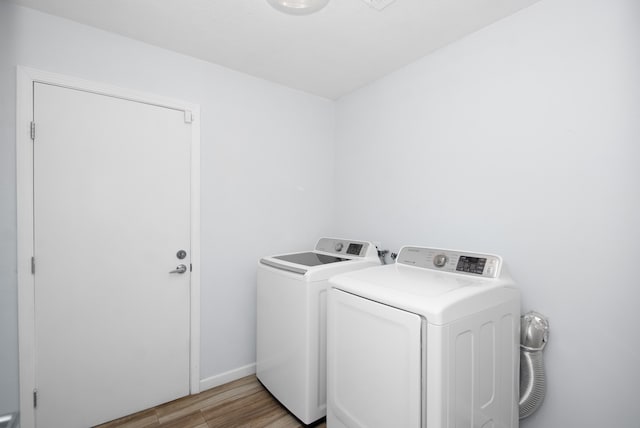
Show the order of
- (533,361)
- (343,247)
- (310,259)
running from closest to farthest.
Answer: (533,361)
(310,259)
(343,247)

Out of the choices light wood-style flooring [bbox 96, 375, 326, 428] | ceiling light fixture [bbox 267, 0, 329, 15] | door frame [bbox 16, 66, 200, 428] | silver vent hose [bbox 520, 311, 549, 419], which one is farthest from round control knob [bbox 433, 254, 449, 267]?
door frame [bbox 16, 66, 200, 428]

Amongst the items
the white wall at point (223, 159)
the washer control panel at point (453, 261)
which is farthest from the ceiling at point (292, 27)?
the washer control panel at point (453, 261)

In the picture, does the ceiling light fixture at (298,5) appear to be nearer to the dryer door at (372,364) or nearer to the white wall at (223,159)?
the white wall at (223,159)

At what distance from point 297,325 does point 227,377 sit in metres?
0.88

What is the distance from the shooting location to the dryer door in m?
1.13

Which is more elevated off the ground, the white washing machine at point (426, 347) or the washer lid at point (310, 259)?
the washer lid at point (310, 259)

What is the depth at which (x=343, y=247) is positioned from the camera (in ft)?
7.43

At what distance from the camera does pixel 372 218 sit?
2.38 m

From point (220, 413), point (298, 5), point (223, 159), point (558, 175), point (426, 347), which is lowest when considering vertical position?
point (220, 413)

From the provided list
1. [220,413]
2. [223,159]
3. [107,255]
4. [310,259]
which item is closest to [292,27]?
[223,159]

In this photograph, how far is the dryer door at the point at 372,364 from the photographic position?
3.69 ft

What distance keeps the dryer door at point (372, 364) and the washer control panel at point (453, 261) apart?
568 millimetres

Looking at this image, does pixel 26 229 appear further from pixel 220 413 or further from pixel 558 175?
pixel 558 175

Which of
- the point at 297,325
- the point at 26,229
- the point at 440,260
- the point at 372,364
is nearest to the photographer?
the point at 372,364
